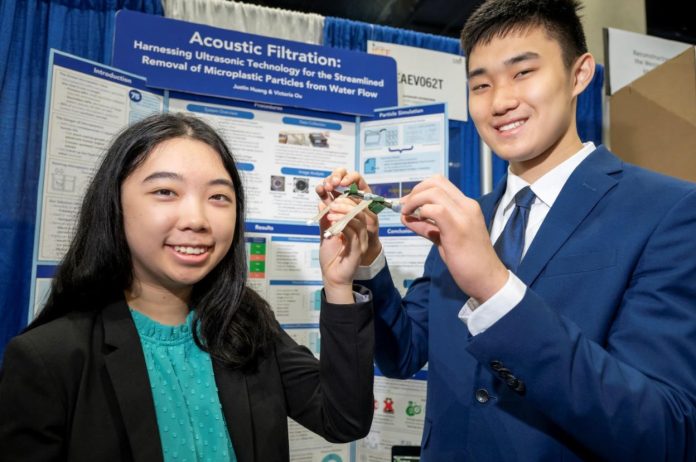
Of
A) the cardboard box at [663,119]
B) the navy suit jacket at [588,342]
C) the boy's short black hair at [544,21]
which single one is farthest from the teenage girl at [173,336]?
the cardboard box at [663,119]

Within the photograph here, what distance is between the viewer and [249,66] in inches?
99.6

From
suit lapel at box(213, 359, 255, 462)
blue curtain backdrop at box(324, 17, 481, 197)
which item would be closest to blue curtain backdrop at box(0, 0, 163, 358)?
blue curtain backdrop at box(324, 17, 481, 197)

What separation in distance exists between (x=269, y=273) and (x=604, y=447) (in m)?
2.03

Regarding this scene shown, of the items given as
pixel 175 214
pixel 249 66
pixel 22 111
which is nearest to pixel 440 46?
pixel 249 66

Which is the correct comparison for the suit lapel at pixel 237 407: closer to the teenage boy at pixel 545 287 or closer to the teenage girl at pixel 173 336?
the teenage girl at pixel 173 336

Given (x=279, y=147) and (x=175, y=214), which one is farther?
(x=279, y=147)

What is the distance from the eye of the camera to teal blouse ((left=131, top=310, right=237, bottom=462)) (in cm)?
98

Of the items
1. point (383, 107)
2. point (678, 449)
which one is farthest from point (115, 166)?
point (383, 107)

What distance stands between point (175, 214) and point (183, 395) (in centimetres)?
A: 40

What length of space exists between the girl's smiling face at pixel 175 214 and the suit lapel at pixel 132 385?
140 millimetres

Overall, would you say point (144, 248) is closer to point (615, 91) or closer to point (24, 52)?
point (24, 52)

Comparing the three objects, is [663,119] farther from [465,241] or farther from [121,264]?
[121,264]

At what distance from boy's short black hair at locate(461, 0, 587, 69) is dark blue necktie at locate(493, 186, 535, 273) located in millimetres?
361

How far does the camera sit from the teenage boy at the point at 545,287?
79 centimetres
